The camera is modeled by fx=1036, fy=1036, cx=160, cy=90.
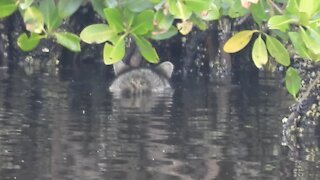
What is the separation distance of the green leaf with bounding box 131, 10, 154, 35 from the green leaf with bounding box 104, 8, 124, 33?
6cm

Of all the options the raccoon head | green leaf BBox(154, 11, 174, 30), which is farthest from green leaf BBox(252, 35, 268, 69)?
the raccoon head

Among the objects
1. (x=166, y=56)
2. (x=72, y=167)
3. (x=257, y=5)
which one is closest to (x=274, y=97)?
(x=72, y=167)

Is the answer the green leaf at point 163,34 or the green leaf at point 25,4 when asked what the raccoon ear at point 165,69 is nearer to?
the green leaf at point 163,34

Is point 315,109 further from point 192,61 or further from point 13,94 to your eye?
point 192,61

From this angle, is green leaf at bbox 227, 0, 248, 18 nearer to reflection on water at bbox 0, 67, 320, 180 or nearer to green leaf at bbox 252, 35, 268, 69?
green leaf at bbox 252, 35, 268, 69

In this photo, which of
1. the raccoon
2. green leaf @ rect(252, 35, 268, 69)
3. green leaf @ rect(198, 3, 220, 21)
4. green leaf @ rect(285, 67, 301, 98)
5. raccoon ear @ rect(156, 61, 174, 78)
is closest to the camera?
green leaf @ rect(198, 3, 220, 21)

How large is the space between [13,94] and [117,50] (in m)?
10.5

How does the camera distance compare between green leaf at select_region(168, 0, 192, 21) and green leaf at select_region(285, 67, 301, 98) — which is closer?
green leaf at select_region(168, 0, 192, 21)

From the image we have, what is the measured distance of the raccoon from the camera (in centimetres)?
1650

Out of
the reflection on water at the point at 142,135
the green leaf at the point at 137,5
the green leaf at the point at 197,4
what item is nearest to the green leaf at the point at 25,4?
the green leaf at the point at 137,5

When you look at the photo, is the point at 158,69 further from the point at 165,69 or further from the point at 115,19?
the point at 115,19

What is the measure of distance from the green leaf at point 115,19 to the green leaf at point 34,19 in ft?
1.00

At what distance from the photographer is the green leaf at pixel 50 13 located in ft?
15.3

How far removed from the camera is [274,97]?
15.4 m
